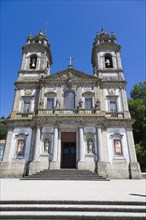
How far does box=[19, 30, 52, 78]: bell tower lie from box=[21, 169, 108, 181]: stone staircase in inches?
485

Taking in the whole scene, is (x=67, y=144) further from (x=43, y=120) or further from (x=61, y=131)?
(x=43, y=120)

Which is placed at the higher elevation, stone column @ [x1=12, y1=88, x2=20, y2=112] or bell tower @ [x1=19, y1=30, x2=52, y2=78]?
bell tower @ [x1=19, y1=30, x2=52, y2=78]

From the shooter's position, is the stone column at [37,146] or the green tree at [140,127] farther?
the green tree at [140,127]

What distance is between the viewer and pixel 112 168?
15078 millimetres

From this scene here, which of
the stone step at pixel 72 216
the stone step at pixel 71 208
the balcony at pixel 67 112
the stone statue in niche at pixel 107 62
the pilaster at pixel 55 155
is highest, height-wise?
the stone statue in niche at pixel 107 62

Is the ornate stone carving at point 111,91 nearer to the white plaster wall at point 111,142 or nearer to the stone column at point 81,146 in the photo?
the white plaster wall at point 111,142

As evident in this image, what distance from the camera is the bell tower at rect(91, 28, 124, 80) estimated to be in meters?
20.6

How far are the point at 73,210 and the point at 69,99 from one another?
13946 millimetres

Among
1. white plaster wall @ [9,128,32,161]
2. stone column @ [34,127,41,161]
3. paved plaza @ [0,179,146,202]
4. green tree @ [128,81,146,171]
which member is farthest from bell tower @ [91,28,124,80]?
paved plaza @ [0,179,146,202]

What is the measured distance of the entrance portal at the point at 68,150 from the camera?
54.6 ft

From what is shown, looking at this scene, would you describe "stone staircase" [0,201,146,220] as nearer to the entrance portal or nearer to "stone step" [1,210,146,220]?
"stone step" [1,210,146,220]

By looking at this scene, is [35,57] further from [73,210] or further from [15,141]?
[73,210]

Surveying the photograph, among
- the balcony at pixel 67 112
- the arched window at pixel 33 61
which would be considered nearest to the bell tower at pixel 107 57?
the balcony at pixel 67 112

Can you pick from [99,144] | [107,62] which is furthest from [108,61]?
[99,144]
